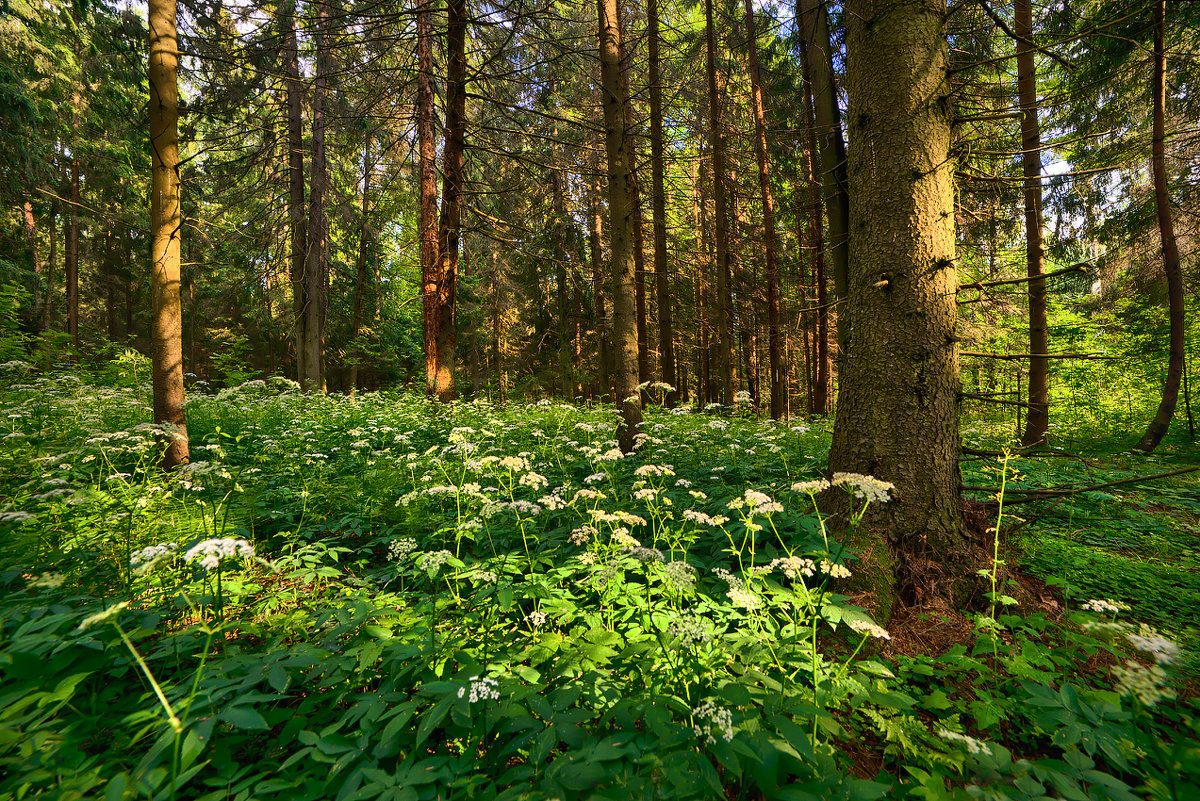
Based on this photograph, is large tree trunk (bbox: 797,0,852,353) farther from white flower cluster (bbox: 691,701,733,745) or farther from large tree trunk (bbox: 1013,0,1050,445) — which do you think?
large tree trunk (bbox: 1013,0,1050,445)

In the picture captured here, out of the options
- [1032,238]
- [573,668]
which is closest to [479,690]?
[573,668]

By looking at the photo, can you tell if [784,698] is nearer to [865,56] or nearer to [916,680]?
[916,680]

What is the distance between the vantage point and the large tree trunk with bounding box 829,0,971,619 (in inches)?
119

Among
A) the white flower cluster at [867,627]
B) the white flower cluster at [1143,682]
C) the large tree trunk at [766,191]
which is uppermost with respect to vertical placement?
the large tree trunk at [766,191]

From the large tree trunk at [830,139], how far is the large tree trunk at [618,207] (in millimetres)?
2613

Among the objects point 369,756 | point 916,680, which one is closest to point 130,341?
point 369,756

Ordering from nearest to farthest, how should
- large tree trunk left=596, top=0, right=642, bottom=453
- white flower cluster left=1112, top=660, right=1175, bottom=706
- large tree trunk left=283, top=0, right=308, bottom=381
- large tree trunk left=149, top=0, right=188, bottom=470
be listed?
white flower cluster left=1112, top=660, right=1175, bottom=706 → large tree trunk left=149, top=0, right=188, bottom=470 → large tree trunk left=596, top=0, right=642, bottom=453 → large tree trunk left=283, top=0, right=308, bottom=381

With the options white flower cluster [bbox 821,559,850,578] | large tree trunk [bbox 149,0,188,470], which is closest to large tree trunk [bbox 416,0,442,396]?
large tree trunk [bbox 149,0,188,470]

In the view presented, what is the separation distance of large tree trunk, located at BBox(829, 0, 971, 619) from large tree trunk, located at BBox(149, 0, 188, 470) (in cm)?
665

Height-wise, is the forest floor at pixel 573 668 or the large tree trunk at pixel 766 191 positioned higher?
the large tree trunk at pixel 766 191

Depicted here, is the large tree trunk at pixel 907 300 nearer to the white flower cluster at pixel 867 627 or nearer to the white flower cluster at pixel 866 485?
the white flower cluster at pixel 866 485

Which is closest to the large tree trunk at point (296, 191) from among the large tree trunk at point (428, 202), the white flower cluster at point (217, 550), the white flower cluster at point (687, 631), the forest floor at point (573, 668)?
the large tree trunk at point (428, 202)

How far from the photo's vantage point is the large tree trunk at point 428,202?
885 cm

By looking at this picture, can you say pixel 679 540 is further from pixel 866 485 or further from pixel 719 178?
pixel 719 178
